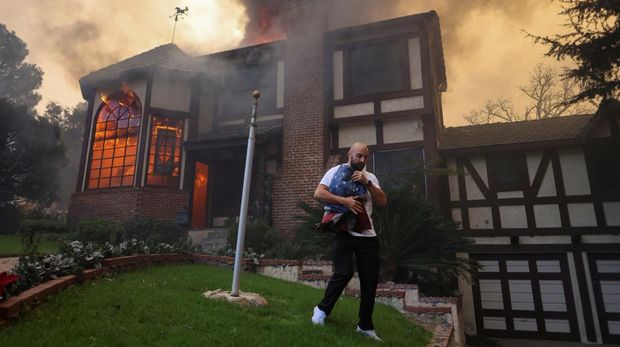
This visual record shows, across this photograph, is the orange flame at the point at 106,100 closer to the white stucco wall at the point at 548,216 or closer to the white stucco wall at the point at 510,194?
the white stucco wall at the point at 510,194

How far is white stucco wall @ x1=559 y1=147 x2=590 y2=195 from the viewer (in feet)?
32.9

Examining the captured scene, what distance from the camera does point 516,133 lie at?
1143cm

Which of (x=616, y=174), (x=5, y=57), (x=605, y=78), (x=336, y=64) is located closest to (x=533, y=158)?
(x=616, y=174)

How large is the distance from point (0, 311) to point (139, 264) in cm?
299

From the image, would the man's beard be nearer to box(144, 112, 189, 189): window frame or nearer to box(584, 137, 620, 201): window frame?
box(584, 137, 620, 201): window frame

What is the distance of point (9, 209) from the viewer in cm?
1412

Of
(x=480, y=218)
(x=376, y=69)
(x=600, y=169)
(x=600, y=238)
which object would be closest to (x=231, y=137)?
(x=376, y=69)

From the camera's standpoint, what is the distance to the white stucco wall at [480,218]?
1052 centimetres

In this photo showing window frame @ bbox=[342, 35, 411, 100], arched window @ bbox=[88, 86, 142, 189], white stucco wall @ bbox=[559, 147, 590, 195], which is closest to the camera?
white stucco wall @ bbox=[559, 147, 590, 195]

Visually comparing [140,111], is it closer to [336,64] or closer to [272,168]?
[272,168]

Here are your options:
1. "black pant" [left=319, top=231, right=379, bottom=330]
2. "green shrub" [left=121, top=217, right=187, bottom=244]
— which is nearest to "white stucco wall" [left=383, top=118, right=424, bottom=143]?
"green shrub" [left=121, top=217, right=187, bottom=244]

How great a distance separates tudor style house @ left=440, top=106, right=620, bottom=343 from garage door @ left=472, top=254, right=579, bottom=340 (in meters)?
0.02

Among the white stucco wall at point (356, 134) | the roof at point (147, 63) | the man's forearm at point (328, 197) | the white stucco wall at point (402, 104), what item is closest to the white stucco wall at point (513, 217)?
the white stucco wall at point (402, 104)

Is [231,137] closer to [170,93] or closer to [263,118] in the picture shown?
[263,118]
